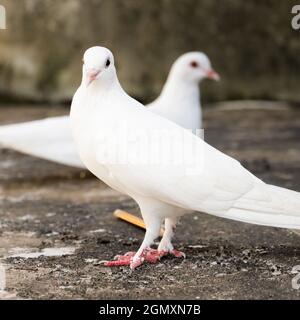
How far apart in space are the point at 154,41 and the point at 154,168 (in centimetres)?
639

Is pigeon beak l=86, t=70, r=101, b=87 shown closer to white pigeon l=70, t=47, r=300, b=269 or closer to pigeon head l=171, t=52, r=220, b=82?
white pigeon l=70, t=47, r=300, b=269

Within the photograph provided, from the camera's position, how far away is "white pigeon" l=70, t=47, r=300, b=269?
376 cm

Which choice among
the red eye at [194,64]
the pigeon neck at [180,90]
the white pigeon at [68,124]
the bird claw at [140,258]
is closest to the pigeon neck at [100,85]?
the bird claw at [140,258]

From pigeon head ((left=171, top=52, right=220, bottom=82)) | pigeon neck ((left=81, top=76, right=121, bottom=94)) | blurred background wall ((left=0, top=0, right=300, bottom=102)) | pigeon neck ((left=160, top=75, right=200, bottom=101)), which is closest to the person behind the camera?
pigeon neck ((left=81, top=76, right=121, bottom=94))

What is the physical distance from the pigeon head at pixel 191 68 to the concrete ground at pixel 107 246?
2.99ft

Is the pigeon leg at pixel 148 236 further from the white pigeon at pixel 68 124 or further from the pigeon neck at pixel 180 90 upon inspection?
the pigeon neck at pixel 180 90

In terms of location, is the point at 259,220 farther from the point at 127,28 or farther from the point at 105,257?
the point at 127,28

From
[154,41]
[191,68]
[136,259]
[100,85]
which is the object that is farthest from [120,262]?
[154,41]

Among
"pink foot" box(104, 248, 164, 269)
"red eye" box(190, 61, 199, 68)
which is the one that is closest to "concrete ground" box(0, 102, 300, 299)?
"pink foot" box(104, 248, 164, 269)

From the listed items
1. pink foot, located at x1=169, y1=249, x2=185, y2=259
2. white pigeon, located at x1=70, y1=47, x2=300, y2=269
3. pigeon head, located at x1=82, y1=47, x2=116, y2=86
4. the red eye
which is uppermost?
the red eye

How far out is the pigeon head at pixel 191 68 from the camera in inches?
257

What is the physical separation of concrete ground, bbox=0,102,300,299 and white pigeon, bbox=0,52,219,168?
291 mm

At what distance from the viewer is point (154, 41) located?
9.98 m
